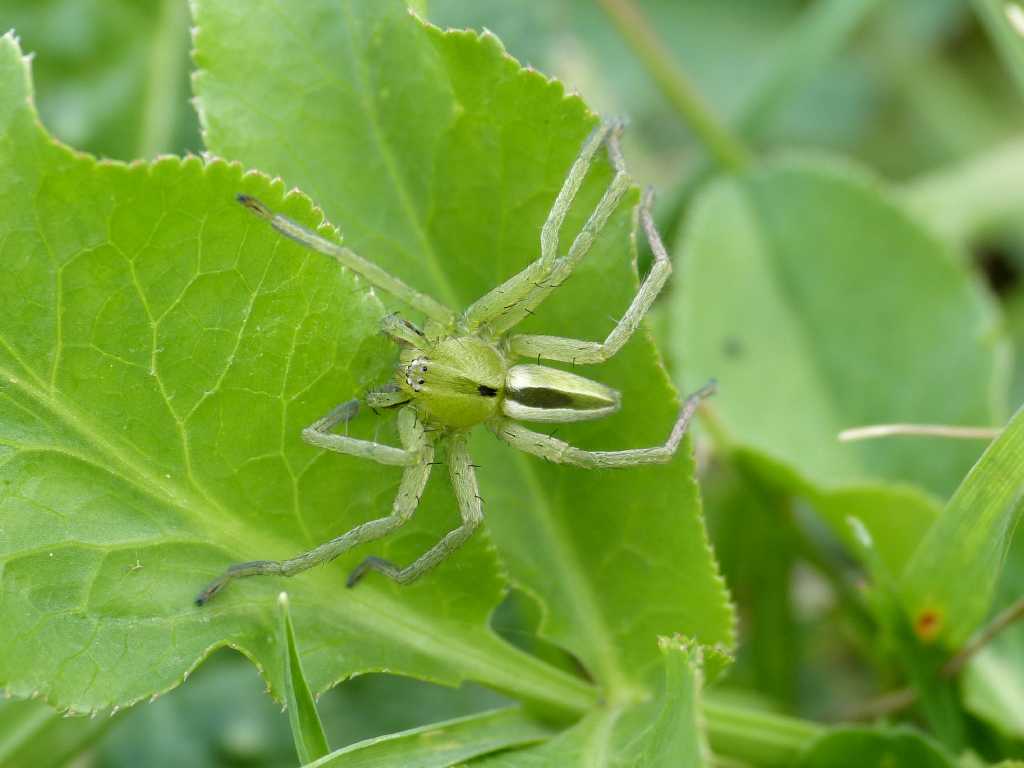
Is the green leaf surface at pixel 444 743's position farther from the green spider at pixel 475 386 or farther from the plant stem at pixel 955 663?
the plant stem at pixel 955 663

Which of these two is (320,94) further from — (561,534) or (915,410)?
(915,410)

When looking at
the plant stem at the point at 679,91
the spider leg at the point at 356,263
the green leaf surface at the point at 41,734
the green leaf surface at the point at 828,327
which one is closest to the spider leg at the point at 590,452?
the spider leg at the point at 356,263

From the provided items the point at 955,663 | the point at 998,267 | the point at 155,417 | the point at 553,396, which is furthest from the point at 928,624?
the point at 998,267

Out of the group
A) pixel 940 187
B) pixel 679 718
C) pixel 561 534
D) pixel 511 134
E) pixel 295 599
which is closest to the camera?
pixel 679 718

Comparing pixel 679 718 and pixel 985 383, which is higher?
pixel 985 383

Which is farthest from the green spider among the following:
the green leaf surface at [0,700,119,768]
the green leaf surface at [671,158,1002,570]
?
the green leaf surface at [0,700,119,768]

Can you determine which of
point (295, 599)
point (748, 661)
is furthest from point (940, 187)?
point (295, 599)

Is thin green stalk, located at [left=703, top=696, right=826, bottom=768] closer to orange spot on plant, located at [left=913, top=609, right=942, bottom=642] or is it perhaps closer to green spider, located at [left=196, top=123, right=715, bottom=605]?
orange spot on plant, located at [left=913, top=609, right=942, bottom=642]
